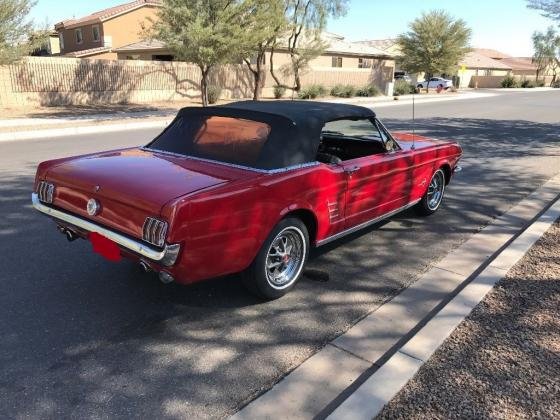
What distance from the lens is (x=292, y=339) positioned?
332 centimetres

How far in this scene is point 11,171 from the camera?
837cm

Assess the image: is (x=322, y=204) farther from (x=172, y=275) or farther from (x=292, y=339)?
(x=172, y=275)

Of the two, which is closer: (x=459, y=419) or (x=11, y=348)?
(x=459, y=419)

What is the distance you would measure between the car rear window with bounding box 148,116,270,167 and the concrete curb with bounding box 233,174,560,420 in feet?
4.92

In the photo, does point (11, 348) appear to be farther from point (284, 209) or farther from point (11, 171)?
point (11, 171)

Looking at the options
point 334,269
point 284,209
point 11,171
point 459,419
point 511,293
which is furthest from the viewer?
point 11,171

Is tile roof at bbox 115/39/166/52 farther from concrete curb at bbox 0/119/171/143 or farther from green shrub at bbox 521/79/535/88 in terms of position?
green shrub at bbox 521/79/535/88

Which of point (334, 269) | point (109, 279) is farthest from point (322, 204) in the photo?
point (109, 279)

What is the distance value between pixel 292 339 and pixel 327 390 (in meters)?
0.60

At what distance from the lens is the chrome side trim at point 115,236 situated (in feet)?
9.80

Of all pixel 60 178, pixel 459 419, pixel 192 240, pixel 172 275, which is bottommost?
pixel 459 419

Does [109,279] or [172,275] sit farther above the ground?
[172,275]

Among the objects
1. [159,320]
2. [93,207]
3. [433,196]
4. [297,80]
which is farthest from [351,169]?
[297,80]

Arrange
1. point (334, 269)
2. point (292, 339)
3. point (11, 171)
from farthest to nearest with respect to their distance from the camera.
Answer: point (11, 171), point (334, 269), point (292, 339)
